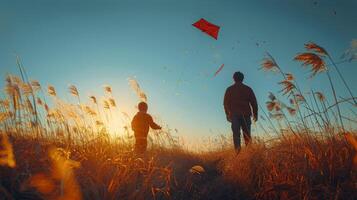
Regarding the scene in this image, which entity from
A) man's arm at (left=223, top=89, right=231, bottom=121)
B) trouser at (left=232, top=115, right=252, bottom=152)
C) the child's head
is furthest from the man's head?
the child's head

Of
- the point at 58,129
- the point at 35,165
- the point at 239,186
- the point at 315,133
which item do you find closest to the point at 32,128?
the point at 58,129

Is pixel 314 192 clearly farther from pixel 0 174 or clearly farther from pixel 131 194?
pixel 0 174

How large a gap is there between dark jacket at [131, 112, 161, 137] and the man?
173 centimetres

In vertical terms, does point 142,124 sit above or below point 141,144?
above

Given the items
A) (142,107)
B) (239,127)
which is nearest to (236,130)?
(239,127)

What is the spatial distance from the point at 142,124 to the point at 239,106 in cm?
229

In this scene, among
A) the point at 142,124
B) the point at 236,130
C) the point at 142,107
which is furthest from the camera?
the point at 142,107

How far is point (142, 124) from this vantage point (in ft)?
25.0

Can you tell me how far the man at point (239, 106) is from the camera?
7078mm

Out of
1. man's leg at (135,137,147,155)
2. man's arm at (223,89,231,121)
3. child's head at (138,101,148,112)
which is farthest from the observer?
child's head at (138,101,148,112)

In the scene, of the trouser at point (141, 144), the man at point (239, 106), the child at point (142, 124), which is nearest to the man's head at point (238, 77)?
the man at point (239, 106)

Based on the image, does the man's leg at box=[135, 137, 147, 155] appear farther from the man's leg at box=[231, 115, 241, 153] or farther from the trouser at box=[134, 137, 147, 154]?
the man's leg at box=[231, 115, 241, 153]

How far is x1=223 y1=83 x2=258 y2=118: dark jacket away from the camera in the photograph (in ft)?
23.7

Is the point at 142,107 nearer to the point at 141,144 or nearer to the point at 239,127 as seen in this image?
the point at 141,144
